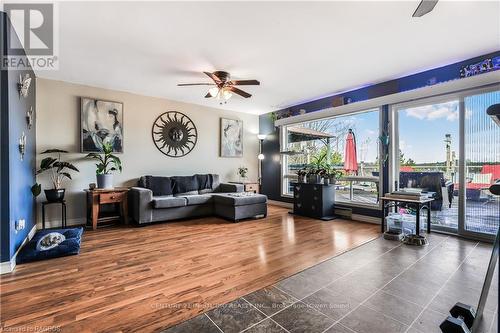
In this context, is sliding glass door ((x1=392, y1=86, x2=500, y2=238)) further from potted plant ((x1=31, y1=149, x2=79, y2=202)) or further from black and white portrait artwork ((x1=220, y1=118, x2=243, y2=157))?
potted plant ((x1=31, y1=149, x2=79, y2=202))

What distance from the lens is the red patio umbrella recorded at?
493 cm

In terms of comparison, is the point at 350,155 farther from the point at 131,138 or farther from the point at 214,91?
the point at 131,138

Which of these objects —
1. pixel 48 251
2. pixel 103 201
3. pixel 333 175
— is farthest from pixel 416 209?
pixel 103 201

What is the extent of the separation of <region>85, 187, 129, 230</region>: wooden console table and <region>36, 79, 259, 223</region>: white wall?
0.39 m

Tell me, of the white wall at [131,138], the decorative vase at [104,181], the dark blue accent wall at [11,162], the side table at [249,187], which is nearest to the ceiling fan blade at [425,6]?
the dark blue accent wall at [11,162]

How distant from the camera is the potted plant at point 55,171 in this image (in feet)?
12.0

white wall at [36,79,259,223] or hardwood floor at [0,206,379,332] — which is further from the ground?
white wall at [36,79,259,223]

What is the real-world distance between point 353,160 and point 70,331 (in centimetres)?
492

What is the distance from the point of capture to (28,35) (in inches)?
108

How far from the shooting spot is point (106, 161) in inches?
175

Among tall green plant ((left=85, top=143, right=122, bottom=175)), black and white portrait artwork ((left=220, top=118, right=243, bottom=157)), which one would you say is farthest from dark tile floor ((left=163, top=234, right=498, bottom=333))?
black and white portrait artwork ((left=220, top=118, right=243, bottom=157))

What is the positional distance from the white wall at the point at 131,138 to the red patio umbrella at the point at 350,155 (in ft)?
8.70

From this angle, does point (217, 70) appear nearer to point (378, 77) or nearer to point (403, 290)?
point (378, 77)

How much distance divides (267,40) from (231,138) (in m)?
3.60
